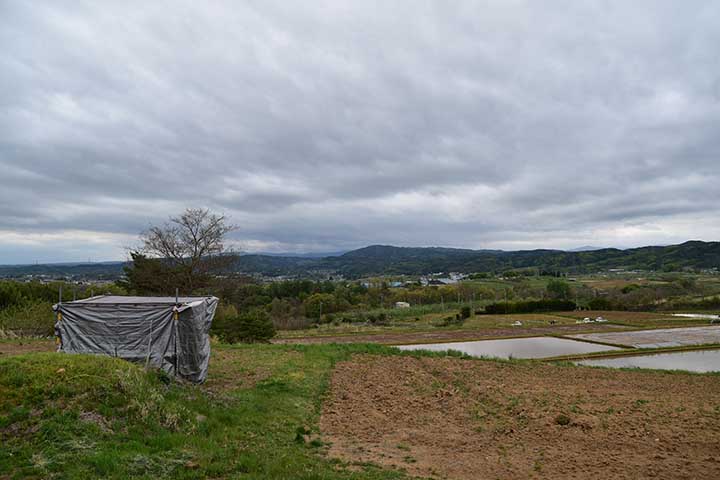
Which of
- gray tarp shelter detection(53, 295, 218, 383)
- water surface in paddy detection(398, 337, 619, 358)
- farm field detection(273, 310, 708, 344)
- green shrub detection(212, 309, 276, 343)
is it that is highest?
gray tarp shelter detection(53, 295, 218, 383)

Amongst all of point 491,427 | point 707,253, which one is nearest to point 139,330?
point 491,427

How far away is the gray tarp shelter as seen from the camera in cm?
1037

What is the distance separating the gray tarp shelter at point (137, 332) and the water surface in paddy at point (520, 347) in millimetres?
15946

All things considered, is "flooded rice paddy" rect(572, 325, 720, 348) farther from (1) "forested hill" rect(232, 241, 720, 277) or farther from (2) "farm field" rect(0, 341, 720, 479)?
(1) "forested hill" rect(232, 241, 720, 277)

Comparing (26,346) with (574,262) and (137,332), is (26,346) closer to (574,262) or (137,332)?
(137,332)

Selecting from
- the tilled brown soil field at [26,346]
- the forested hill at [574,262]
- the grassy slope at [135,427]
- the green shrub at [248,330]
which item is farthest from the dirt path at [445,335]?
the forested hill at [574,262]

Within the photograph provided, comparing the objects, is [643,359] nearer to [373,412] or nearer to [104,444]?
[373,412]

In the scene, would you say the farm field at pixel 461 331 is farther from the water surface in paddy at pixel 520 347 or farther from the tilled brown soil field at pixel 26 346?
the tilled brown soil field at pixel 26 346

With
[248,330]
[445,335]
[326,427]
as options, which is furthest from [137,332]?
[445,335]

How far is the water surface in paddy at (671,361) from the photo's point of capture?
20.5m

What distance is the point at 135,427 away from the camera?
6539 millimetres

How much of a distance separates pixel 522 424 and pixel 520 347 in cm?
1964

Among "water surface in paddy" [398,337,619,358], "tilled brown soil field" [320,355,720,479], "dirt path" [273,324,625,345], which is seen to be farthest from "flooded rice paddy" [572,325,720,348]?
"tilled brown soil field" [320,355,720,479]

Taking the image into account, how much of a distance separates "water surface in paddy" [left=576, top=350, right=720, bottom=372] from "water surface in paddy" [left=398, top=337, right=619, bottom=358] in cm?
234
